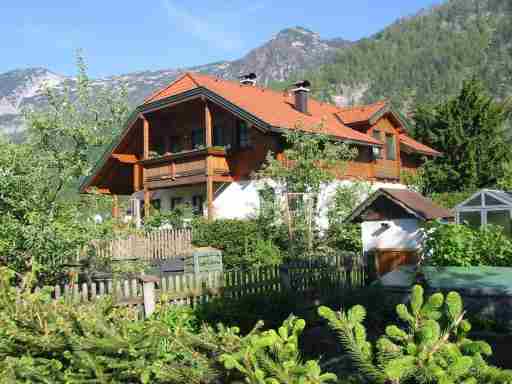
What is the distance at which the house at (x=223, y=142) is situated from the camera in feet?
74.4

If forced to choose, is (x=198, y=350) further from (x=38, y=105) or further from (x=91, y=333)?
(x=38, y=105)

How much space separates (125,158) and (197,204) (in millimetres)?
5285

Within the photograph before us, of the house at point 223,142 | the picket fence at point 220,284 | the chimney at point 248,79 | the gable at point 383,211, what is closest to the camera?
the picket fence at point 220,284

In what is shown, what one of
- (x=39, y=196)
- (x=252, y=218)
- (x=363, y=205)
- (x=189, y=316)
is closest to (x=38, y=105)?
(x=39, y=196)

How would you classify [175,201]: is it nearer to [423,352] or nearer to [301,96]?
[301,96]

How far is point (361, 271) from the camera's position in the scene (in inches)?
495

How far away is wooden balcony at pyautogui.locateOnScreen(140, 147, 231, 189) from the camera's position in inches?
899

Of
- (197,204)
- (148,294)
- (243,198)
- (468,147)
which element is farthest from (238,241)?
(468,147)

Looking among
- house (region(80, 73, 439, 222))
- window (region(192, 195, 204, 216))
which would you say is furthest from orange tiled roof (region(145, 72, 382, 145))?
window (region(192, 195, 204, 216))

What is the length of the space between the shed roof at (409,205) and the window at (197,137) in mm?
13448

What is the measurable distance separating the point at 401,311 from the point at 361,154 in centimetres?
2391

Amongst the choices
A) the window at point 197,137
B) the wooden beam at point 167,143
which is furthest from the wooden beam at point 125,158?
the window at point 197,137

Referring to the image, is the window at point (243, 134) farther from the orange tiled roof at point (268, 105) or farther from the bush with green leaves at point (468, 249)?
the bush with green leaves at point (468, 249)

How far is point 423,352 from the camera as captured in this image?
206 centimetres
